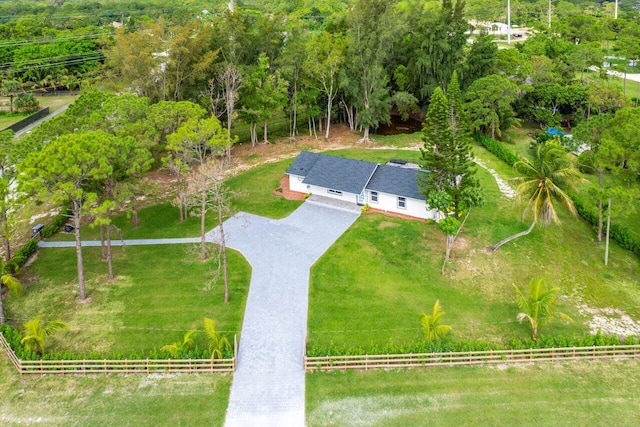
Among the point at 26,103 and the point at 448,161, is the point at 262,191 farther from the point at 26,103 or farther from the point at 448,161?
the point at 26,103

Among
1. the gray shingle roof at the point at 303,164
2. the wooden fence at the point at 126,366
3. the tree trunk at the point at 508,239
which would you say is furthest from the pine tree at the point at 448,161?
the wooden fence at the point at 126,366

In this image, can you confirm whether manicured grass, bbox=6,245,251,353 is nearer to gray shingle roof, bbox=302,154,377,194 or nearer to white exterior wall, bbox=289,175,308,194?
gray shingle roof, bbox=302,154,377,194

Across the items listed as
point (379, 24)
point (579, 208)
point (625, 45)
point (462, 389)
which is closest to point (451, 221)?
point (462, 389)

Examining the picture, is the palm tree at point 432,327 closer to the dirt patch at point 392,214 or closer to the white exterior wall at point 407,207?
the white exterior wall at point 407,207

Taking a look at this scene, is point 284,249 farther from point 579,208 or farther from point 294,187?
point 579,208

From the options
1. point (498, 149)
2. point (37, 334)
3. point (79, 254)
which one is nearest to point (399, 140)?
point (498, 149)

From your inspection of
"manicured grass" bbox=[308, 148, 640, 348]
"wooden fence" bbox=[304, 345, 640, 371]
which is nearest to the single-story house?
"manicured grass" bbox=[308, 148, 640, 348]
